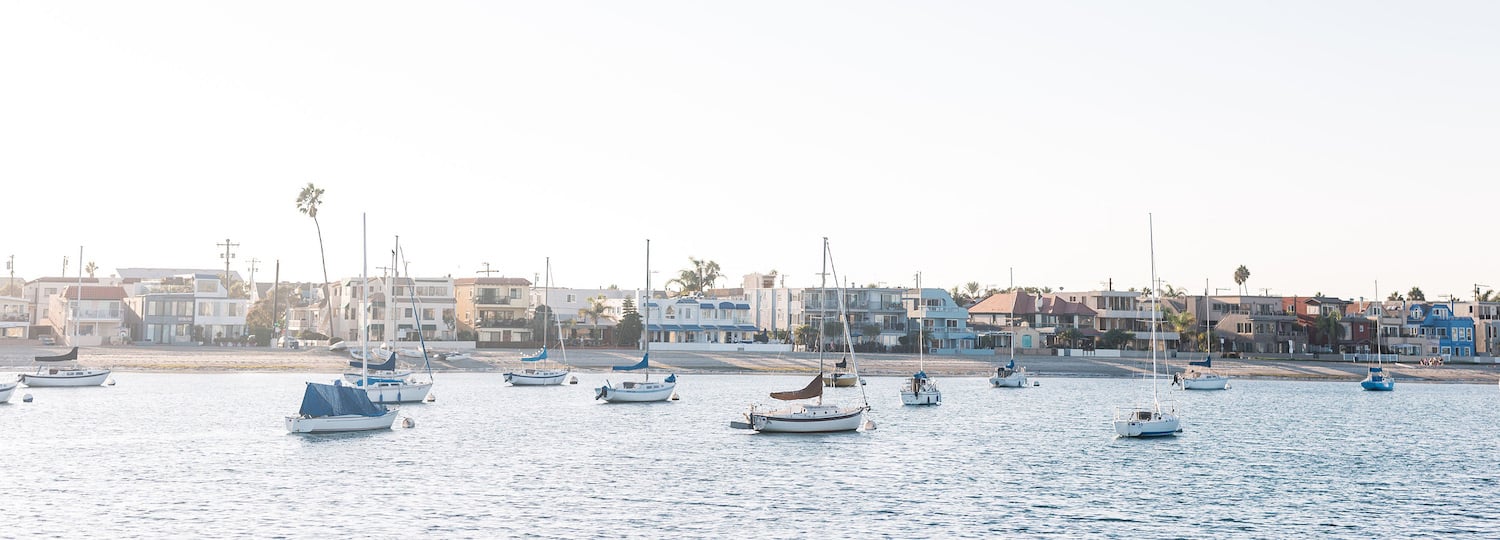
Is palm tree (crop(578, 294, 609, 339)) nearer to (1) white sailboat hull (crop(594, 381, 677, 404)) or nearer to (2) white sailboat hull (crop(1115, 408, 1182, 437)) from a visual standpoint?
(1) white sailboat hull (crop(594, 381, 677, 404))

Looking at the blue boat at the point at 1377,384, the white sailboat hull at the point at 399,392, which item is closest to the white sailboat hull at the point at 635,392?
the white sailboat hull at the point at 399,392

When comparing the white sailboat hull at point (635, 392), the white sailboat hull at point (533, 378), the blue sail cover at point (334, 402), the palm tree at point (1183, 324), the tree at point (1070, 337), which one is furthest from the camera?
the tree at point (1070, 337)

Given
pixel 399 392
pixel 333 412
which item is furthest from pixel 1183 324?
pixel 333 412

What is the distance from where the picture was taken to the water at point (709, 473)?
150 ft

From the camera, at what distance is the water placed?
150 ft

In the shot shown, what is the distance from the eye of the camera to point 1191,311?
188m

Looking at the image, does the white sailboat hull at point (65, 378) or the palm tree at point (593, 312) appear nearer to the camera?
the white sailboat hull at point (65, 378)

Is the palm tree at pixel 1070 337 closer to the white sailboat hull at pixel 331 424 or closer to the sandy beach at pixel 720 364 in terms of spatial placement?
the sandy beach at pixel 720 364

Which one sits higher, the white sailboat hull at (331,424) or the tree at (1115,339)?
the tree at (1115,339)

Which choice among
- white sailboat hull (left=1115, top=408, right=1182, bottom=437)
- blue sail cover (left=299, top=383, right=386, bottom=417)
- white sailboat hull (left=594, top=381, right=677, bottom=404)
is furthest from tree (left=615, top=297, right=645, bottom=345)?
white sailboat hull (left=1115, top=408, right=1182, bottom=437)

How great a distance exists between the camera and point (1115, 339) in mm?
165750

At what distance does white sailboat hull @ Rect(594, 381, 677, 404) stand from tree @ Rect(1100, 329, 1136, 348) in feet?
274

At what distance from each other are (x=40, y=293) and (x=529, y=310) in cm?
7160

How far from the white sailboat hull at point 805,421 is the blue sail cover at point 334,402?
20.8 metres
